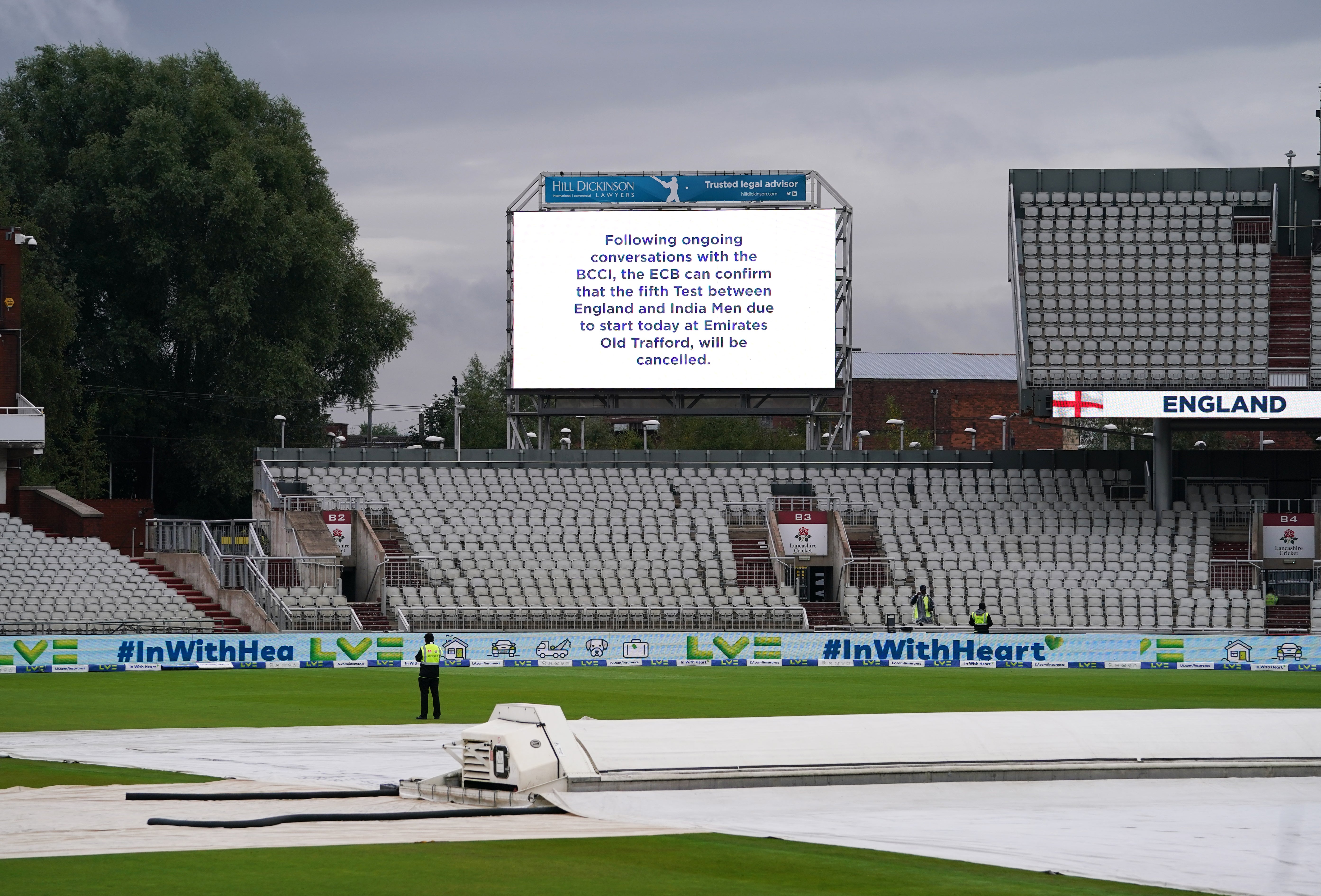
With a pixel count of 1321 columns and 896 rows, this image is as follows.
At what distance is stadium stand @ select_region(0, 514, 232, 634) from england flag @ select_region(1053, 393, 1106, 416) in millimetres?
24484

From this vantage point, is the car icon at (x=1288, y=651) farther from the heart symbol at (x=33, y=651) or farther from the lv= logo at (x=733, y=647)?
the heart symbol at (x=33, y=651)

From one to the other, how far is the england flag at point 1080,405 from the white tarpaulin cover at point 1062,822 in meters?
30.6

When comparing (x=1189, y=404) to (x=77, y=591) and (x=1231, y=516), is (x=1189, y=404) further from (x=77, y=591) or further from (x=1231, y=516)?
(x=77, y=591)

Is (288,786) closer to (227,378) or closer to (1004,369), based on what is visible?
(227,378)

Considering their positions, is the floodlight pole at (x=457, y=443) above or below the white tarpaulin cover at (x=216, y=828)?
above

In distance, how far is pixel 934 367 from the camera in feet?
366

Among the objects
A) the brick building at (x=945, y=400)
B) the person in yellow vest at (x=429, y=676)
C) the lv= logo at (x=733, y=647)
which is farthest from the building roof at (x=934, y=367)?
the person in yellow vest at (x=429, y=676)

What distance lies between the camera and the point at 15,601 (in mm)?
42375

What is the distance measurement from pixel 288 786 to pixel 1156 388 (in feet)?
123

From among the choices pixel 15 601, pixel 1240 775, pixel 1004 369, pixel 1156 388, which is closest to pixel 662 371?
pixel 1156 388

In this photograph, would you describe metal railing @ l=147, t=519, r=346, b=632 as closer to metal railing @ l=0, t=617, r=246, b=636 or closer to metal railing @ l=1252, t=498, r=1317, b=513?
metal railing @ l=0, t=617, r=246, b=636

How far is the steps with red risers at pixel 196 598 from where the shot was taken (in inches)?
1735

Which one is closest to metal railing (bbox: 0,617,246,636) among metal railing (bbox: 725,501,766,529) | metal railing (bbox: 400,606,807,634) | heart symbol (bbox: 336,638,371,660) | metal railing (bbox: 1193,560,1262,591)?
heart symbol (bbox: 336,638,371,660)

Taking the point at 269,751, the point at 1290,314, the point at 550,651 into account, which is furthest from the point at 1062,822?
the point at 1290,314
